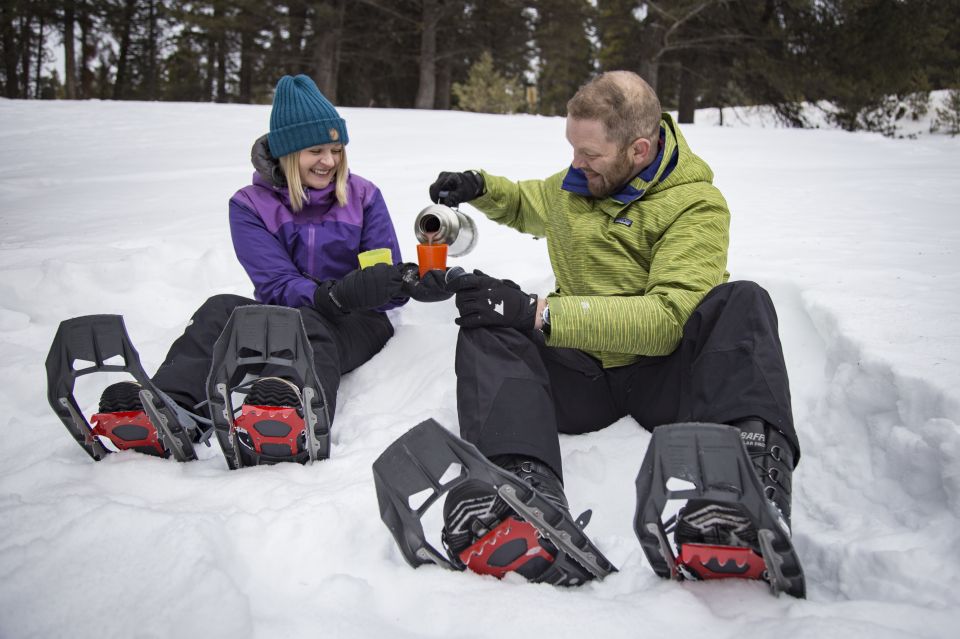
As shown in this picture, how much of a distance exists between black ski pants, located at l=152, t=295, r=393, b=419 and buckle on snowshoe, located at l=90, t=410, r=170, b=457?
0.16 metres

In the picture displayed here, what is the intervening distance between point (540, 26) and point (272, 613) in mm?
17122

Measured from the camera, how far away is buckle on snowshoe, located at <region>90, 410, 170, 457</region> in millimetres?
1839

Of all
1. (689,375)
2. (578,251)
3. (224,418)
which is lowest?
(224,418)

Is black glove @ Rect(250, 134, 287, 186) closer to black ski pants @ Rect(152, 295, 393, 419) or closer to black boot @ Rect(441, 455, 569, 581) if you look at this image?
black ski pants @ Rect(152, 295, 393, 419)

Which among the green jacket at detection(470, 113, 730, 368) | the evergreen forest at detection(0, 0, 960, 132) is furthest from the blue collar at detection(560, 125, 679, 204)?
the evergreen forest at detection(0, 0, 960, 132)

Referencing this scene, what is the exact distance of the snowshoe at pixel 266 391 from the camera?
70.1 inches

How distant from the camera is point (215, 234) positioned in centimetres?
397

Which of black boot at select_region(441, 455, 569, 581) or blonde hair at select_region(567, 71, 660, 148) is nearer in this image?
black boot at select_region(441, 455, 569, 581)

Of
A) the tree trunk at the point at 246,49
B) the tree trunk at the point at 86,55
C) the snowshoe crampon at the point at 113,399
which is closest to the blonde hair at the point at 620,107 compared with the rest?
the snowshoe crampon at the point at 113,399

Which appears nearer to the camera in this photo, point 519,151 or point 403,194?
Result: point 403,194

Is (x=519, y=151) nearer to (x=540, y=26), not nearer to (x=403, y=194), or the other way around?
(x=403, y=194)

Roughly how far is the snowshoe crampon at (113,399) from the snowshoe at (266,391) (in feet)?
0.50

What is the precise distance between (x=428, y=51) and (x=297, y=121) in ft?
45.6

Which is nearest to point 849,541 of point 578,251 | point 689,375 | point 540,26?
point 689,375
